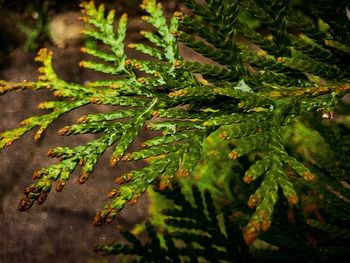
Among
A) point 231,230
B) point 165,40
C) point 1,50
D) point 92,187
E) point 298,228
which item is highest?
point 165,40

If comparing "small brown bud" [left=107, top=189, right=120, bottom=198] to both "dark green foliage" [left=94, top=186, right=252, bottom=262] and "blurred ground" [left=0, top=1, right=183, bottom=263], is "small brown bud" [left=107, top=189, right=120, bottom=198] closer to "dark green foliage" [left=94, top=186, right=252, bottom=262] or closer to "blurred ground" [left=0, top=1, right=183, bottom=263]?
"dark green foliage" [left=94, top=186, right=252, bottom=262]

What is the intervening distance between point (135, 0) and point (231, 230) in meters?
3.93

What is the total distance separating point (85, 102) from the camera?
69.6 inches

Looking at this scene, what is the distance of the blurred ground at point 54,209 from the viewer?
4180 millimetres

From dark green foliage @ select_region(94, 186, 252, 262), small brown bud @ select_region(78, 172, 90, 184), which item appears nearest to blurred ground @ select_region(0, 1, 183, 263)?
dark green foliage @ select_region(94, 186, 252, 262)

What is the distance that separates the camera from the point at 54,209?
14.3 feet

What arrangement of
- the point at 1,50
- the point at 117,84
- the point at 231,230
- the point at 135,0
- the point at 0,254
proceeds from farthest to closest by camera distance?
1. the point at 1,50
2. the point at 135,0
3. the point at 0,254
4. the point at 231,230
5. the point at 117,84

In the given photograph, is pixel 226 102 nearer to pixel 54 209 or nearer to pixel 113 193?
pixel 113 193

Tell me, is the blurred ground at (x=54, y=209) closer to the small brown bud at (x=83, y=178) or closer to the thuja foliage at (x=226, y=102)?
the thuja foliage at (x=226, y=102)

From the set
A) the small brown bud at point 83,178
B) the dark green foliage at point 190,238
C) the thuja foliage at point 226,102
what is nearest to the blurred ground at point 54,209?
the dark green foliage at point 190,238

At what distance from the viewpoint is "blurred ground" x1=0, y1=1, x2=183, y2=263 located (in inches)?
165

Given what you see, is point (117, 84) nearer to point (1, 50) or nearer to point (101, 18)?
point (101, 18)

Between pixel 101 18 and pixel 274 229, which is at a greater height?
pixel 101 18

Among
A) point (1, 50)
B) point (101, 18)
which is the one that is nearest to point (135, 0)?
point (1, 50)
